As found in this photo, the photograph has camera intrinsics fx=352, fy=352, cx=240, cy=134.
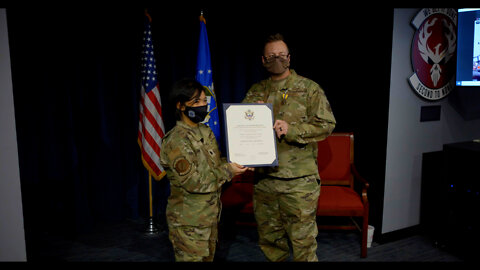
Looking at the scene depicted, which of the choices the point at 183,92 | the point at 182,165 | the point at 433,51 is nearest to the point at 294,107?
the point at 183,92

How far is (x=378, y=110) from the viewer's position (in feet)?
10.2

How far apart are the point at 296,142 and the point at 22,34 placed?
2.65 m

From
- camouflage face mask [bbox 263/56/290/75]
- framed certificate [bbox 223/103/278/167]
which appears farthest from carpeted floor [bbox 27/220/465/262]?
camouflage face mask [bbox 263/56/290/75]

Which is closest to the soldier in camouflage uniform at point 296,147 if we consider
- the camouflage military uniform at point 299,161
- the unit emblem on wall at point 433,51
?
the camouflage military uniform at point 299,161

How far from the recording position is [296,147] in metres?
2.29

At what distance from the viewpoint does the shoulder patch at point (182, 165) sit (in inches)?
67.5

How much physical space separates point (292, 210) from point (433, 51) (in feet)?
6.48

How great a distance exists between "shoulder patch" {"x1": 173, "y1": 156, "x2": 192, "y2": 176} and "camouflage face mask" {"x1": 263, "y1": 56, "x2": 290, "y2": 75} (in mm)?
907

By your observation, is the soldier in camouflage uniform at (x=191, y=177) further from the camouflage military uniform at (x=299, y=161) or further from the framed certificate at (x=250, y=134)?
the camouflage military uniform at (x=299, y=161)

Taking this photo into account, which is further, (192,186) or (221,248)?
(221,248)

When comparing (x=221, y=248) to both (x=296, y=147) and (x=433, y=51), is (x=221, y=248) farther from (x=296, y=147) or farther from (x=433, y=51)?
(x=433, y=51)

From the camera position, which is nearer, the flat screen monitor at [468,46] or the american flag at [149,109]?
the flat screen monitor at [468,46]

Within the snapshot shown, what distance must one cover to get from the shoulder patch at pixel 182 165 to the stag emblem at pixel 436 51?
7.78 ft

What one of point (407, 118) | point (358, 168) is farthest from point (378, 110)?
point (358, 168)
